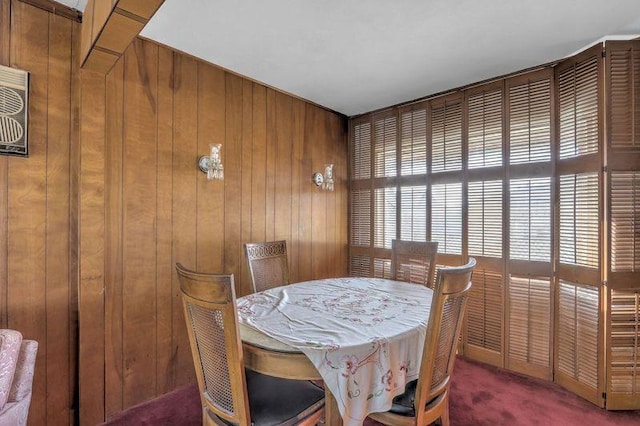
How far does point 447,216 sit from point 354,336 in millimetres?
1982

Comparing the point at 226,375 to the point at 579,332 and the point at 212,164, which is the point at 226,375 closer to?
the point at 212,164

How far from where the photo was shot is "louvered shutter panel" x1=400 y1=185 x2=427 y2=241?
10.5 feet

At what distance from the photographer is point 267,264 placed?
Answer: 2.52m

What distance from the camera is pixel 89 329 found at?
191cm

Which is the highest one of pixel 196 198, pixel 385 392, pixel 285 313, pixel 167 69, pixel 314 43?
pixel 314 43

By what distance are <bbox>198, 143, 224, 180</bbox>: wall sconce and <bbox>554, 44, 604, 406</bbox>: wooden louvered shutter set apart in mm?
2573

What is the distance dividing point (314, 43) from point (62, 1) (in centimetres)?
146

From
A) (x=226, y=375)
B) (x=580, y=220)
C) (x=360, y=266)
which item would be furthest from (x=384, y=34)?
(x=360, y=266)

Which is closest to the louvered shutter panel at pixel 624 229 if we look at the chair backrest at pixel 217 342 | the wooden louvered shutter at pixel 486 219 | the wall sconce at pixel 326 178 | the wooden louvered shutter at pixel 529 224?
the wooden louvered shutter at pixel 529 224

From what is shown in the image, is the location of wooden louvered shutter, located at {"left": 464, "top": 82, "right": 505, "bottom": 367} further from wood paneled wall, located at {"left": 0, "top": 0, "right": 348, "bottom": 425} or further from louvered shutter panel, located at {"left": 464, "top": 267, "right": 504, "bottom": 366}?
wood paneled wall, located at {"left": 0, "top": 0, "right": 348, "bottom": 425}

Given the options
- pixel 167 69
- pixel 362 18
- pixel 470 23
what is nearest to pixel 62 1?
pixel 167 69

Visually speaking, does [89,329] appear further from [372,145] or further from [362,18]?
[372,145]

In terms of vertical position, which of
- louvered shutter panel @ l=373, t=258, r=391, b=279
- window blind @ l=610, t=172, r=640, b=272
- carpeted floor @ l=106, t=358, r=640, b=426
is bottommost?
carpeted floor @ l=106, t=358, r=640, b=426

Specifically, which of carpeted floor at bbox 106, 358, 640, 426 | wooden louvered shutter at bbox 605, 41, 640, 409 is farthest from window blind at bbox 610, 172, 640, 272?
carpeted floor at bbox 106, 358, 640, 426
